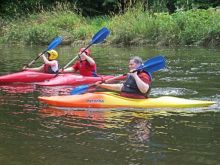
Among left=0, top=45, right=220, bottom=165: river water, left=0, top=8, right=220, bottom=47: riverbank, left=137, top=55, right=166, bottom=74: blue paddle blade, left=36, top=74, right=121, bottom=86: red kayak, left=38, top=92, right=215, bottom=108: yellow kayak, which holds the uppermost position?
left=0, top=8, right=220, bottom=47: riverbank

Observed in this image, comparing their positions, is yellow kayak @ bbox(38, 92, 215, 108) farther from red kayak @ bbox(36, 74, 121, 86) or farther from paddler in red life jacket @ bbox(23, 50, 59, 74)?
paddler in red life jacket @ bbox(23, 50, 59, 74)

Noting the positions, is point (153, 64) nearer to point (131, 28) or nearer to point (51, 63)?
point (51, 63)

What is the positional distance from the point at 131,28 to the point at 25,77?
1022 centimetres

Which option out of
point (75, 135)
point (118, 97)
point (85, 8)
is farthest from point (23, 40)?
point (75, 135)

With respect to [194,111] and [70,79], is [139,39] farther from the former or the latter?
[194,111]

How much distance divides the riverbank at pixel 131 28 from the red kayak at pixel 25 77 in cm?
931

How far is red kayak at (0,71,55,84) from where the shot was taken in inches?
461

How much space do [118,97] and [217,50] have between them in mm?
10422

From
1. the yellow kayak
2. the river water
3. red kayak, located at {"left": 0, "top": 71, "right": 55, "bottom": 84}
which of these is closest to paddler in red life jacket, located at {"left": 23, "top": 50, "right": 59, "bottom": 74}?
red kayak, located at {"left": 0, "top": 71, "right": 55, "bottom": 84}

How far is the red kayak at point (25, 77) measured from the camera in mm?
11713

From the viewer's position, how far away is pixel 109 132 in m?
6.78

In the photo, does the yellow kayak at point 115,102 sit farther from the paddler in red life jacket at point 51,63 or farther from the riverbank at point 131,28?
the riverbank at point 131,28

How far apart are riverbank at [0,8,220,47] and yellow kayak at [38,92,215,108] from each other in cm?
1136

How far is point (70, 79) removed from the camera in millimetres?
11516
